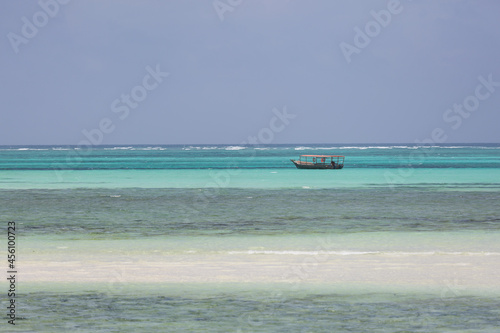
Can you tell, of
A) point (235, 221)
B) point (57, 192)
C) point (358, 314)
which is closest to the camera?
point (358, 314)

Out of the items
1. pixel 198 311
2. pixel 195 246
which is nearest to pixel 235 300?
pixel 198 311

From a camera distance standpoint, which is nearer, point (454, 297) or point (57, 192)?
point (454, 297)

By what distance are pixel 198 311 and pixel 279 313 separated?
112 centimetres

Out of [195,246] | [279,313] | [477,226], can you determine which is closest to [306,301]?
[279,313]

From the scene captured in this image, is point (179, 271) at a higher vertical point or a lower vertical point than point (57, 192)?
higher

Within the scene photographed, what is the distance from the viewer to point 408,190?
41656mm

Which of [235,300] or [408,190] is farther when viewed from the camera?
[408,190]

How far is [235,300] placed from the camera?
436 inches

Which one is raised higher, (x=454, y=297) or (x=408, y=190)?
(x=454, y=297)

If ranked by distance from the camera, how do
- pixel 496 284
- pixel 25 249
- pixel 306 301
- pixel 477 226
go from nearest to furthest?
1. pixel 306 301
2. pixel 496 284
3. pixel 25 249
4. pixel 477 226

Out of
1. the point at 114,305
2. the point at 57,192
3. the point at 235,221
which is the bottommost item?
the point at 57,192

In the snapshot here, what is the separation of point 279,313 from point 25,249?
8354 mm

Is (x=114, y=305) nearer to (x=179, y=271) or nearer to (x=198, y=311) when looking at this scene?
(x=198, y=311)

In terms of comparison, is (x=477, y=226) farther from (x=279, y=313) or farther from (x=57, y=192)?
(x=57, y=192)
